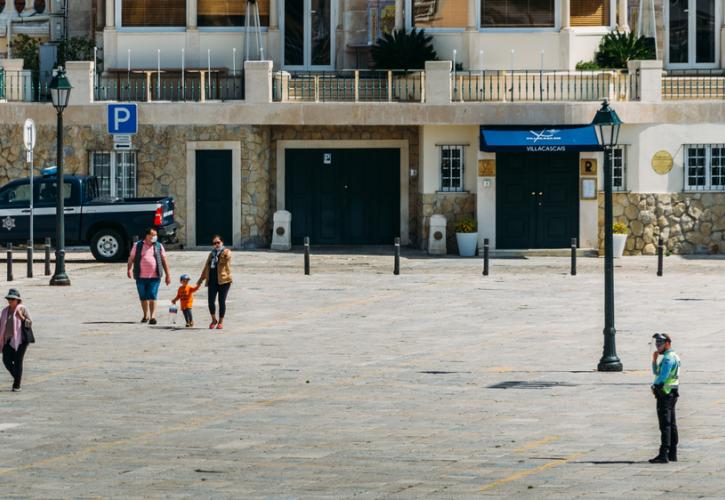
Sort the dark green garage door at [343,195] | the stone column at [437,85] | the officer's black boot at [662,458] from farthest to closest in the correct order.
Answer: the dark green garage door at [343,195] → the stone column at [437,85] → the officer's black boot at [662,458]

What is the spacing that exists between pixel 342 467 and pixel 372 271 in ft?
75.6

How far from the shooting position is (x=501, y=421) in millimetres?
19516

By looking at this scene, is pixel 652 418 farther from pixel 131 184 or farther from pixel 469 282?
pixel 131 184

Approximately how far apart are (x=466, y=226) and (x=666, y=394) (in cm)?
2688

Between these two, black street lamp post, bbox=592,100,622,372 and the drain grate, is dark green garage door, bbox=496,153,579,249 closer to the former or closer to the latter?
black street lamp post, bbox=592,100,622,372

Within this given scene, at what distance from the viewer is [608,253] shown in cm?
2439

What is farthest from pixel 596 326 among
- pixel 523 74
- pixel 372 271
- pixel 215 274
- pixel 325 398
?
pixel 523 74

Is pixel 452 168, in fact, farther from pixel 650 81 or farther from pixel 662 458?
pixel 662 458

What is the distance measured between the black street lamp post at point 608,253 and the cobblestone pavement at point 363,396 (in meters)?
0.24

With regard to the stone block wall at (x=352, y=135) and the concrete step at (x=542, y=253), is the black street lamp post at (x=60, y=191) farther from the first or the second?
the concrete step at (x=542, y=253)

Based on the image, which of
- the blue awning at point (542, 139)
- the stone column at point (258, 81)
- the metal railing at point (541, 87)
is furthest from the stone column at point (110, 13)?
the blue awning at point (542, 139)

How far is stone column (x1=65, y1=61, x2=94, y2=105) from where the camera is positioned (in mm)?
45000

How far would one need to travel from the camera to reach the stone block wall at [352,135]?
152ft

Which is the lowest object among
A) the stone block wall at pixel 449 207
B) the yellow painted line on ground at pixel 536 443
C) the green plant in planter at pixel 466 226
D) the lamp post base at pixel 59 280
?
the yellow painted line on ground at pixel 536 443
